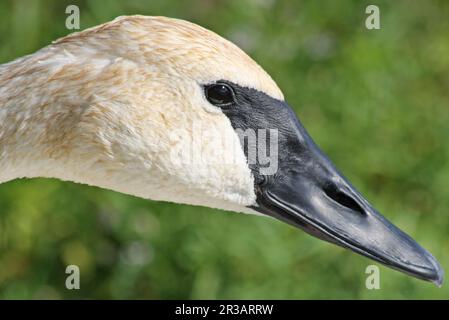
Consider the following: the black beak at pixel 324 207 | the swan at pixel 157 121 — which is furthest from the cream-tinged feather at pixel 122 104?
the black beak at pixel 324 207

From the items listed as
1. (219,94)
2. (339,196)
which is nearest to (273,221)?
(339,196)

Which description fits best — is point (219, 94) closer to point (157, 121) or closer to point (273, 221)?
point (157, 121)

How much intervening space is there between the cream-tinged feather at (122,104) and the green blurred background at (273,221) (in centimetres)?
155

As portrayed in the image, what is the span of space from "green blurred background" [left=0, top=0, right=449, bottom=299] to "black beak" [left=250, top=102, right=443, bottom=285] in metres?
1.39

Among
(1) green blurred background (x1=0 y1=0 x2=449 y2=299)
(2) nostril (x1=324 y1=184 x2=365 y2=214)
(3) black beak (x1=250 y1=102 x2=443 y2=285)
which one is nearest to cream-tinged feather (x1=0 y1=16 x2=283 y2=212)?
(3) black beak (x1=250 y1=102 x2=443 y2=285)

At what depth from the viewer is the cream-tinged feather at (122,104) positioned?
2287 millimetres

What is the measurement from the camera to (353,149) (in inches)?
172

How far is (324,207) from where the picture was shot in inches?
96.3

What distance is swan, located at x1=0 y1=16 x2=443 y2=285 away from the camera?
7.51 feet

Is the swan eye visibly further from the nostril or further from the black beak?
the nostril

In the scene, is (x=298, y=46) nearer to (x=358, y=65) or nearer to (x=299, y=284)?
(x=358, y=65)

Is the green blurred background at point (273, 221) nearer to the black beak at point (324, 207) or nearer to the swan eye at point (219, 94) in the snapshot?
the black beak at point (324, 207)
